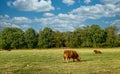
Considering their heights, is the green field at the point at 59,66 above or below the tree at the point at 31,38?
below

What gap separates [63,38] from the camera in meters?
130

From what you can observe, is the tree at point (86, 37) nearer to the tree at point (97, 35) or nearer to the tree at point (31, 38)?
the tree at point (97, 35)

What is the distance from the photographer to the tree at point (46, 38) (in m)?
127

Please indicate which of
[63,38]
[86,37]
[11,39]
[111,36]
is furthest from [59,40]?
[111,36]

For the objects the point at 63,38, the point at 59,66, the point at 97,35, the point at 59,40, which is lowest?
the point at 59,66

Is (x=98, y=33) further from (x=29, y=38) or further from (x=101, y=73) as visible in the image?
(x=101, y=73)

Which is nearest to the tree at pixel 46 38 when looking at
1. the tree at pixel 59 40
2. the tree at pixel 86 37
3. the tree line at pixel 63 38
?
the tree line at pixel 63 38

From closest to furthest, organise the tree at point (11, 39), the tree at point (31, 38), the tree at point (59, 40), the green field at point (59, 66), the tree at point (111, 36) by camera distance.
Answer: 1. the green field at point (59, 66)
2. the tree at point (111, 36)
3. the tree at point (11, 39)
4. the tree at point (31, 38)
5. the tree at point (59, 40)

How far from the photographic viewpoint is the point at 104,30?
420ft

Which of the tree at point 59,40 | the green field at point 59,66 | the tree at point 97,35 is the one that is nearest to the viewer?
the green field at point 59,66

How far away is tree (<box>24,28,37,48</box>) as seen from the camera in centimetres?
12606

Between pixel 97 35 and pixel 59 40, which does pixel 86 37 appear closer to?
pixel 97 35

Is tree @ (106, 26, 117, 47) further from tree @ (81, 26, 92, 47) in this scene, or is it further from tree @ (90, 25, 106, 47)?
tree @ (81, 26, 92, 47)

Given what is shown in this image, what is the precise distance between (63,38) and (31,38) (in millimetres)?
16460
